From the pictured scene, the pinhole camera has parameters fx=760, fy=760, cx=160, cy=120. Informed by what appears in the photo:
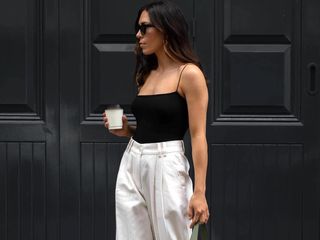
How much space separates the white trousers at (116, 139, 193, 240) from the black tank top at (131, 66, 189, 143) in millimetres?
46

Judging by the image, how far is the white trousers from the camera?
388 centimetres

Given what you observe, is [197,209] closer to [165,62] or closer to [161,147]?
[161,147]

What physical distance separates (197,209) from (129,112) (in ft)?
6.34

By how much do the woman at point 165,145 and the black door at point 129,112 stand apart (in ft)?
5.11

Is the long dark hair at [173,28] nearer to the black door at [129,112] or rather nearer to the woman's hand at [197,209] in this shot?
the woman's hand at [197,209]

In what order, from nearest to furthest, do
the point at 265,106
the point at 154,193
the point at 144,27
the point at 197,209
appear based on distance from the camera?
1. the point at 197,209
2. the point at 154,193
3. the point at 144,27
4. the point at 265,106

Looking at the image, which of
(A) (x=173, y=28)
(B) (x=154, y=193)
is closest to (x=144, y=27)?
(A) (x=173, y=28)

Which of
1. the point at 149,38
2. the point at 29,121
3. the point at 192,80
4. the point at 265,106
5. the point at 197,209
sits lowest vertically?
the point at 197,209

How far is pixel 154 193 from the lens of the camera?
12.8 feet

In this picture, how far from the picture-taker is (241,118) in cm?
560

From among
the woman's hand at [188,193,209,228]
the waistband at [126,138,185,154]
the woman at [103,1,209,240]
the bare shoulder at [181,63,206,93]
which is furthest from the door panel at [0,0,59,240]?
the woman's hand at [188,193,209,228]

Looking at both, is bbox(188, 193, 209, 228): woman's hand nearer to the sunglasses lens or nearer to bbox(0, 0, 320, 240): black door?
the sunglasses lens

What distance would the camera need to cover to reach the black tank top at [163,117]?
3.93 meters

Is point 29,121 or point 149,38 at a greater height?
point 149,38
